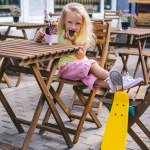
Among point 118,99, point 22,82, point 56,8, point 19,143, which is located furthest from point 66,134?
point 56,8

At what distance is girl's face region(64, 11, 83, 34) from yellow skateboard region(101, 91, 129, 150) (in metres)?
0.98

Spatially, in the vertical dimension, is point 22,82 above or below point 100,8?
below

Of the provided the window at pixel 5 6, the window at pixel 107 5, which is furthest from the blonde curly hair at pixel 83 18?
the window at pixel 107 5

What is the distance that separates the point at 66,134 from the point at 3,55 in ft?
3.17

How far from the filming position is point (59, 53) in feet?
9.36

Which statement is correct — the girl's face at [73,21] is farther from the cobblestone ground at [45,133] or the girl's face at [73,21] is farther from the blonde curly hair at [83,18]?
the cobblestone ground at [45,133]

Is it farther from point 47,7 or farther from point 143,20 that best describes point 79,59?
point 143,20

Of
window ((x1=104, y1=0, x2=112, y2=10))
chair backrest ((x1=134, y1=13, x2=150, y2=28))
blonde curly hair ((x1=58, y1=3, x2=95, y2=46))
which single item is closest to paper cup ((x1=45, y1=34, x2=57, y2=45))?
blonde curly hair ((x1=58, y1=3, x2=95, y2=46))

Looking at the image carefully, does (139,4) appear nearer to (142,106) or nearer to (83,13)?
(83,13)

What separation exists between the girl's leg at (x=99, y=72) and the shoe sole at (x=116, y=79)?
325mm

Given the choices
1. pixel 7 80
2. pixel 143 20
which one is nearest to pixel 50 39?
pixel 7 80

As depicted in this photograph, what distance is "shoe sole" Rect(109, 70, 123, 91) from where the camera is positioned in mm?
2698

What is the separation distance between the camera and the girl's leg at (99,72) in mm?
3084

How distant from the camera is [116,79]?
2.73 meters
